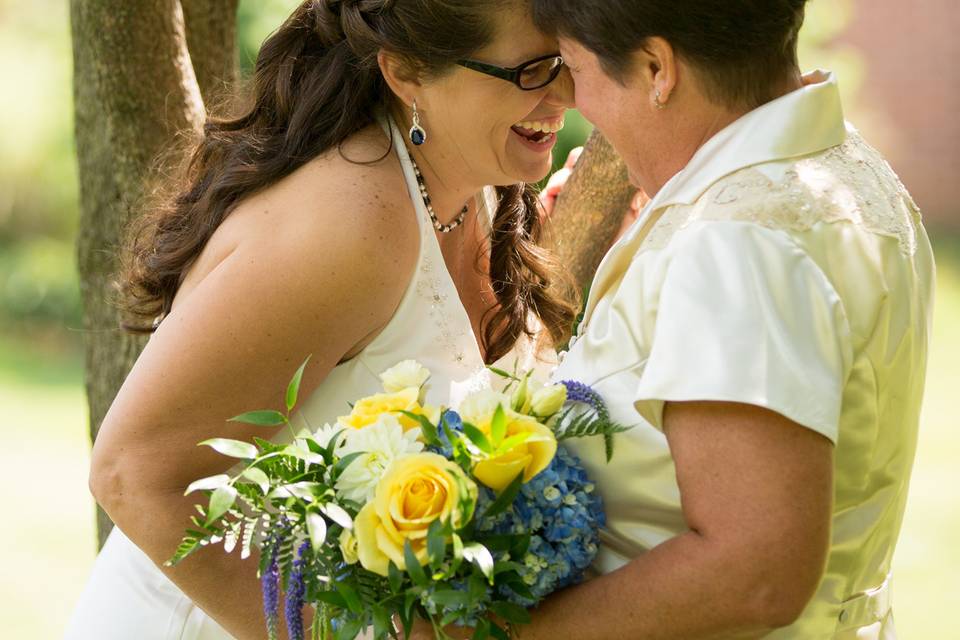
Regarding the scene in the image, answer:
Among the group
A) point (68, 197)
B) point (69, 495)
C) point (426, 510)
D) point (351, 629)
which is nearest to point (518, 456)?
point (426, 510)

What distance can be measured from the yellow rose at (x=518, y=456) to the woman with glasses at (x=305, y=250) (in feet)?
2.06

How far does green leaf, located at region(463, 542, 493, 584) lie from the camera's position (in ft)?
5.78

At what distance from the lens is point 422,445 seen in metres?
1.91

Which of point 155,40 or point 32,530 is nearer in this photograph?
point 155,40

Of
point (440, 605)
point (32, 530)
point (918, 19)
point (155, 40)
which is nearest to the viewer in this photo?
point (440, 605)

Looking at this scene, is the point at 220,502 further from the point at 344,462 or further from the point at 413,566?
the point at 413,566

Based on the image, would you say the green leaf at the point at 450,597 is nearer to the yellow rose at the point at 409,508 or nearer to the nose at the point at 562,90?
the yellow rose at the point at 409,508

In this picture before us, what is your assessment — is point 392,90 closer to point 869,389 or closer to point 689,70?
point 689,70

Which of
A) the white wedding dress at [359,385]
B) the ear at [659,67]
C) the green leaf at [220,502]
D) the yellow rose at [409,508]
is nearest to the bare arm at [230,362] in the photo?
the white wedding dress at [359,385]

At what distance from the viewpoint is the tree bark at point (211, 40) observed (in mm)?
3846

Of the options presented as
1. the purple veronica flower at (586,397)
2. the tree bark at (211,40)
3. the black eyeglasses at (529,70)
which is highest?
the tree bark at (211,40)

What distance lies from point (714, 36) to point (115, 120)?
2246 millimetres

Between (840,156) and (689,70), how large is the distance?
11.5 inches

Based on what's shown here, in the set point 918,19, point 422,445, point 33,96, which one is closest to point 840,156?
point 422,445
